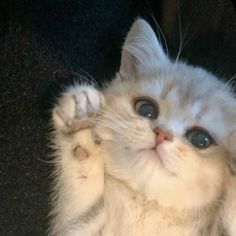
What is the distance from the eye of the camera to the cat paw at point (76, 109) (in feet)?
3.34

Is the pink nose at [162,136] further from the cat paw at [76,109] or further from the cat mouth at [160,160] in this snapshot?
the cat paw at [76,109]

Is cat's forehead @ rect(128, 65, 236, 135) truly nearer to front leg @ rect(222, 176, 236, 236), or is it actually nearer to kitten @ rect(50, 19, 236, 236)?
kitten @ rect(50, 19, 236, 236)

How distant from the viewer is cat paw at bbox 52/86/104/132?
102 centimetres

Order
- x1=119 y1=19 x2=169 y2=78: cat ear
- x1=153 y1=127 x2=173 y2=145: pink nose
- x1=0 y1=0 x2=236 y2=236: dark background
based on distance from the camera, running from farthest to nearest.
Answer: x1=0 y1=0 x2=236 y2=236: dark background
x1=119 y1=19 x2=169 y2=78: cat ear
x1=153 y1=127 x2=173 y2=145: pink nose

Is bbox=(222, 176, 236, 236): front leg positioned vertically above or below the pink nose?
below

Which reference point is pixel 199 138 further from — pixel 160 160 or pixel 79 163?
pixel 79 163

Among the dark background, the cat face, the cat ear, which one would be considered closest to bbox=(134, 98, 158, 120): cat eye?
the cat face

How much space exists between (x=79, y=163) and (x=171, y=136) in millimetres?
195

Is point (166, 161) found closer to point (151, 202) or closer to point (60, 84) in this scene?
point (151, 202)

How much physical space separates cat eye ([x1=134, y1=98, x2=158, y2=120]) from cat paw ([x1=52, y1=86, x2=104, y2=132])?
0.08 meters

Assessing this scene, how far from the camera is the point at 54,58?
1.53m

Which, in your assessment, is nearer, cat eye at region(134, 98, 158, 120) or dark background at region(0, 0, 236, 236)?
cat eye at region(134, 98, 158, 120)

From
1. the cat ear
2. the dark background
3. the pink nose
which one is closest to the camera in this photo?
the pink nose

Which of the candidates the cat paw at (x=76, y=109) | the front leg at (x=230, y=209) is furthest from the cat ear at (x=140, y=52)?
the front leg at (x=230, y=209)
